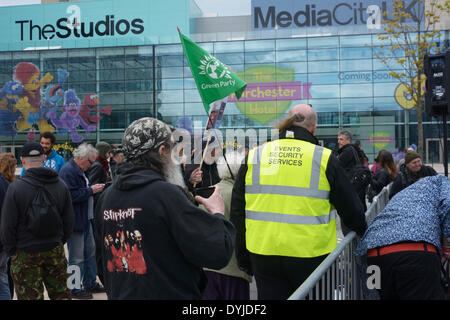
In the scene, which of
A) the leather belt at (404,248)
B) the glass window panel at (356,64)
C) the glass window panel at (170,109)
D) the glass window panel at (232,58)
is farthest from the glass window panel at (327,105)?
the leather belt at (404,248)

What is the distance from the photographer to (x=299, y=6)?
54.9 m

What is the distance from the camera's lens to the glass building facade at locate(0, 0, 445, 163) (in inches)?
1655

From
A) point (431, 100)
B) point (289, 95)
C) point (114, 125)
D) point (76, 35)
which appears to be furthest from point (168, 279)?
point (76, 35)

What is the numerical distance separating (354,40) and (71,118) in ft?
98.2

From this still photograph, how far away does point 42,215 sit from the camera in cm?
419

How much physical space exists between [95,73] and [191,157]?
46.0 metres

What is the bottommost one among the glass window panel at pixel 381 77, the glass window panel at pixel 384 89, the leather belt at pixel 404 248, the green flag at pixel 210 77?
the leather belt at pixel 404 248

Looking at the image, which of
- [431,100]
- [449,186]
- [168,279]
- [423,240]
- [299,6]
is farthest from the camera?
[299,6]

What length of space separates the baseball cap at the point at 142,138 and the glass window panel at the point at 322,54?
1692 inches

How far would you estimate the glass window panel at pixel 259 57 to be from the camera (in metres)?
44.3

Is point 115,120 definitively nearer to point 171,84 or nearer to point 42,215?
point 171,84

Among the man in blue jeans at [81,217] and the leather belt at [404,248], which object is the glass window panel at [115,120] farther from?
the leather belt at [404,248]

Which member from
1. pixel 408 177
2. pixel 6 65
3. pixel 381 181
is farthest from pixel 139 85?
pixel 408 177
